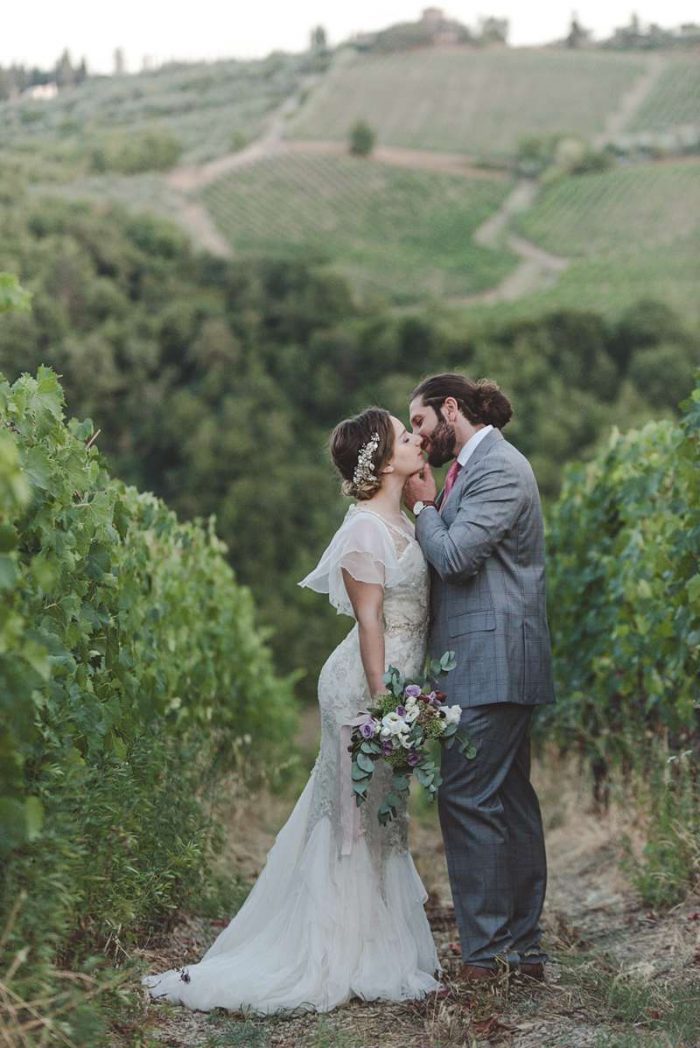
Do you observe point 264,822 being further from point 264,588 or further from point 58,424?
point 264,588

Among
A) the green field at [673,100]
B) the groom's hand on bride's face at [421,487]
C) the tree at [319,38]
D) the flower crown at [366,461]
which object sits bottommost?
the groom's hand on bride's face at [421,487]

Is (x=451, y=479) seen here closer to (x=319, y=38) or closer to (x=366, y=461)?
(x=366, y=461)

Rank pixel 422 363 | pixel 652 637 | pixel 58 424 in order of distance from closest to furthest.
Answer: pixel 58 424, pixel 652 637, pixel 422 363

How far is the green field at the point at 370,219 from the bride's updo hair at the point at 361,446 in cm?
5601

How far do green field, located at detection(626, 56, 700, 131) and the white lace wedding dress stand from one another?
8181cm

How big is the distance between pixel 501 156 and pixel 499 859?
8044cm

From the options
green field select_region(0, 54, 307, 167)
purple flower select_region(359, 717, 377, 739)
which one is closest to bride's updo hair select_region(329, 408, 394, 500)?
purple flower select_region(359, 717, 377, 739)

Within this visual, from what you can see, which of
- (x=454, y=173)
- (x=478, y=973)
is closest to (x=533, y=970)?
(x=478, y=973)

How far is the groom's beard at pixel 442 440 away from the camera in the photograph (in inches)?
182

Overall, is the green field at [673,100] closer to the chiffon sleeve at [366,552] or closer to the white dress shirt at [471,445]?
the white dress shirt at [471,445]

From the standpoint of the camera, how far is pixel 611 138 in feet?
265

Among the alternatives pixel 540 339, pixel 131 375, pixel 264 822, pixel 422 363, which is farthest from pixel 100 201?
pixel 264 822

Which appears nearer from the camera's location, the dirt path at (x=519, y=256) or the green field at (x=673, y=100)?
the dirt path at (x=519, y=256)

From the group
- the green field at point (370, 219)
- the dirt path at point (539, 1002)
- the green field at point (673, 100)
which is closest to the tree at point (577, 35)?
the green field at point (673, 100)
